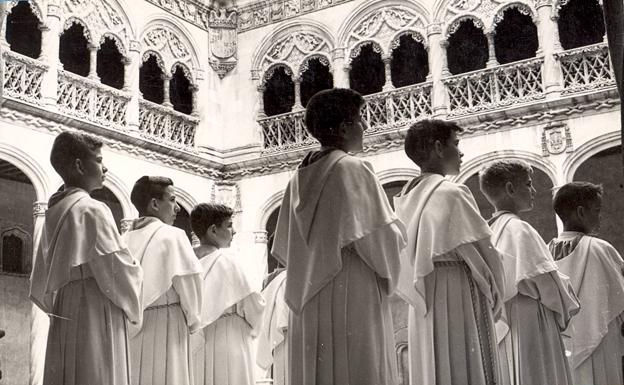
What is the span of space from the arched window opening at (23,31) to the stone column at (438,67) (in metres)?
6.63

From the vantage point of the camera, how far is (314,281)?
3393 millimetres

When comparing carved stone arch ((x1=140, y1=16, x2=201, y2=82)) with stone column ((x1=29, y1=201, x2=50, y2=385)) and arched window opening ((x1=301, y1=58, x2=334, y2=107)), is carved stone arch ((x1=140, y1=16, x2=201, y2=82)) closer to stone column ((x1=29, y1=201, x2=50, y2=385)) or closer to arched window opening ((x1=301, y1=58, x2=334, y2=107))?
arched window opening ((x1=301, y1=58, x2=334, y2=107))

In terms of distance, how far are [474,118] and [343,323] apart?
32.4ft

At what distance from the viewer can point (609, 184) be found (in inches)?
509

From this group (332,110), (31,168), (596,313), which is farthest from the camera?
(31,168)

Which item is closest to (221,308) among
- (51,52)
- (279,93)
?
(51,52)

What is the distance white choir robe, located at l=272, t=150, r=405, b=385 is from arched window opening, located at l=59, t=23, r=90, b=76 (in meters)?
11.2

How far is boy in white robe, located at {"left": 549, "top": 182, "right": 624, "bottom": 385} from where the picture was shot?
4859 mm

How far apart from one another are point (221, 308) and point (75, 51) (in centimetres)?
946

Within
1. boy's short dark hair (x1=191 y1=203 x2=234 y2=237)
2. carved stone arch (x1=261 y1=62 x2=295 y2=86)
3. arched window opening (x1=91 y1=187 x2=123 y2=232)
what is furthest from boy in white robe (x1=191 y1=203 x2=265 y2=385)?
carved stone arch (x1=261 y1=62 x2=295 y2=86)

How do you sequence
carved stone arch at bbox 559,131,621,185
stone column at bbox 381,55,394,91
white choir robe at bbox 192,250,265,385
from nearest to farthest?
white choir robe at bbox 192,250,265,385 < carved stone arch at bbox 559,131,621,185 < stone column at bbox 381,55,394,91

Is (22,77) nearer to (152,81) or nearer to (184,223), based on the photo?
(152,81)

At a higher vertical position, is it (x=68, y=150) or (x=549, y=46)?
(x=549, y=46)

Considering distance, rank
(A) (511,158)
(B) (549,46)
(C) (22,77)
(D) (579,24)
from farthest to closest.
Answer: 1. (D) (579,24)
2. (B) (549,46)
3. (A) (511,158)
4. (C) (22,77)
